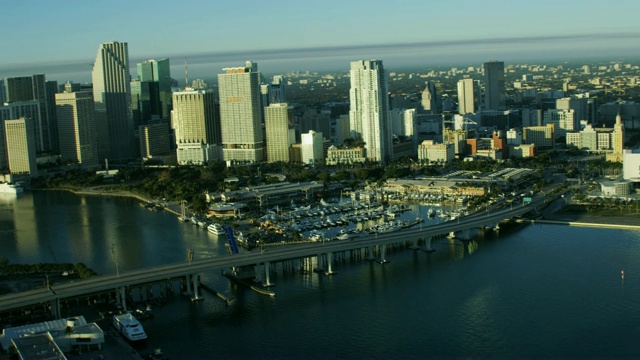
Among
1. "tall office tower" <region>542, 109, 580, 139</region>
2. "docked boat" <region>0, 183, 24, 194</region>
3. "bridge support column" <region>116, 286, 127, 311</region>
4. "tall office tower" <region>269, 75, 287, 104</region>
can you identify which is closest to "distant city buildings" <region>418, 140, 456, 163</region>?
"tall office tower" <region>542, 109, 580, 139</region>

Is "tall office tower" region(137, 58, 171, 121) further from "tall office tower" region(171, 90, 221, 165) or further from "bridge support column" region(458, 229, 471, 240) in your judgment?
"bridge support column" region(458, 229, 471, 240)

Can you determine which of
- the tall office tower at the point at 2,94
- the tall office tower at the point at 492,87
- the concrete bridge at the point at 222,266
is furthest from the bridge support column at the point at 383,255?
the tall office tower at the point at 492,87

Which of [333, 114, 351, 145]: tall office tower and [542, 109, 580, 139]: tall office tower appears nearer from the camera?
[333, 114, 351, 145]: tall office tower

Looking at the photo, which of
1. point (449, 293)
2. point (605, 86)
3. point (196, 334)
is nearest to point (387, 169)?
point (449, 293)

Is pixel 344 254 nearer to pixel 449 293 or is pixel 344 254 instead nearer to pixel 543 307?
pixel 449 293

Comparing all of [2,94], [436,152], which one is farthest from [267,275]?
[2,94]

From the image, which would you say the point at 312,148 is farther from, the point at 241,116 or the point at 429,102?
the point at 429,102

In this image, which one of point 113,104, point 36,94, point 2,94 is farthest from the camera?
point 2,94
